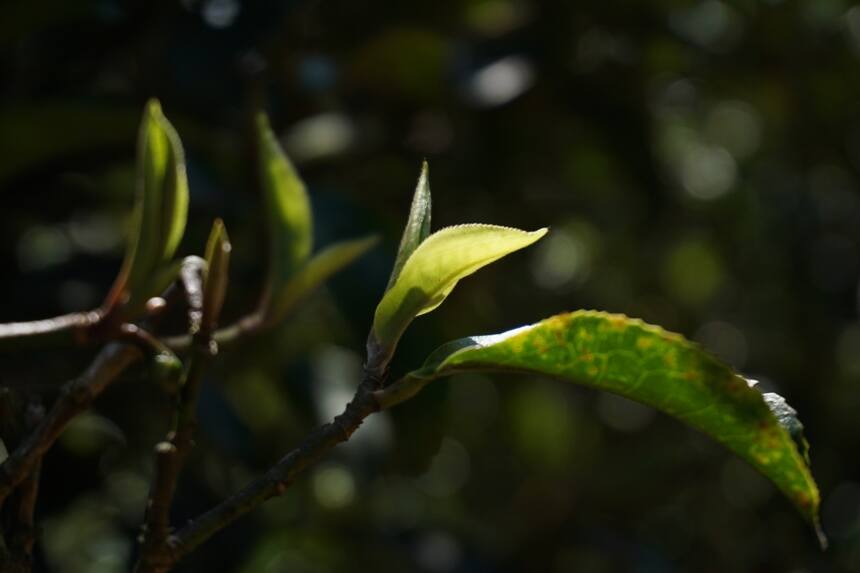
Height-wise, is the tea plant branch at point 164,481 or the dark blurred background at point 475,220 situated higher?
the tea plant branch at point 164,481

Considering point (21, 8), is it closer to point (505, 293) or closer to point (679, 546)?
point (505, 293)

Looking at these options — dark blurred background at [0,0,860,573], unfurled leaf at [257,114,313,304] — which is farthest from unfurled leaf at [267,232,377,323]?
dark blurred background at [0,0,860,573]

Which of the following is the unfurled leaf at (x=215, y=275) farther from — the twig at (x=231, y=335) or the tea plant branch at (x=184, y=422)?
the twig at (x=231, y=335)

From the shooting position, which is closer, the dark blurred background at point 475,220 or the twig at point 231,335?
the twig at point 231,335

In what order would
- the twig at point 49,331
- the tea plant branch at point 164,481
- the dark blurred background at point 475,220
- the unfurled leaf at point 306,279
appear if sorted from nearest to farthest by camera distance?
the tea plant branch at point 164,481 → the twig at point 49,331 → the unfurled leaf at point 306,279 → the dark blurred background at point 475,220

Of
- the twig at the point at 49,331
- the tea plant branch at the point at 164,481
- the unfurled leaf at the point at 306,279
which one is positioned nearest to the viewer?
the tea plant branch at the point at 164,481

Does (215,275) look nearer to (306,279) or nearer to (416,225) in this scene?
(416,225)

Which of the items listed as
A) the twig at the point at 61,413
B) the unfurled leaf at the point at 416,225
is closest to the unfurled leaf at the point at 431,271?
the unfurled leaf at the point at 416,225
